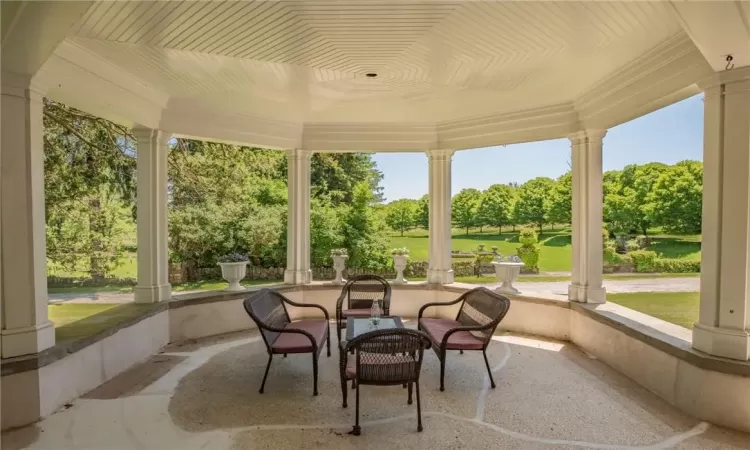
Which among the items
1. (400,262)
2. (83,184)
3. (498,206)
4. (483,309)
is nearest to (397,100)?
(400,262)

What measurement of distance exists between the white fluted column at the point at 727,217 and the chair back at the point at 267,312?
371 cm

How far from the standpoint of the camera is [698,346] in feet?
10.8

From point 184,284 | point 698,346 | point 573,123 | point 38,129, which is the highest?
point 573,123

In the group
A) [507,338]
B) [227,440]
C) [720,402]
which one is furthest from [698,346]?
[227,440]

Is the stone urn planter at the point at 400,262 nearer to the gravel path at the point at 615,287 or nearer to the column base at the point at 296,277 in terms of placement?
the column base at the point at 296,277

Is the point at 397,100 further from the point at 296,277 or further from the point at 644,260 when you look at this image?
the point at 644,260

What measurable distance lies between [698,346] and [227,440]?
148 inches

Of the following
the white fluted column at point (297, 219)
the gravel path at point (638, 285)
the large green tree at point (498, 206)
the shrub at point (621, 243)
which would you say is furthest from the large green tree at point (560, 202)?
the white fluted column at point (297, 219)

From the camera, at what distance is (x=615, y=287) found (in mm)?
9328

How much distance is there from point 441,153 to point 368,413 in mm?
4512

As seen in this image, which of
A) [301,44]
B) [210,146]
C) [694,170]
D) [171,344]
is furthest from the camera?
[694,170]

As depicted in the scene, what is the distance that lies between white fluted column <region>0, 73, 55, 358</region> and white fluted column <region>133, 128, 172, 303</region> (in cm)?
193

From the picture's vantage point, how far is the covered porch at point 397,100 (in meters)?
2.94

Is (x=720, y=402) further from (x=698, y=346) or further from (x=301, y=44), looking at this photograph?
(x=301, y=44)
